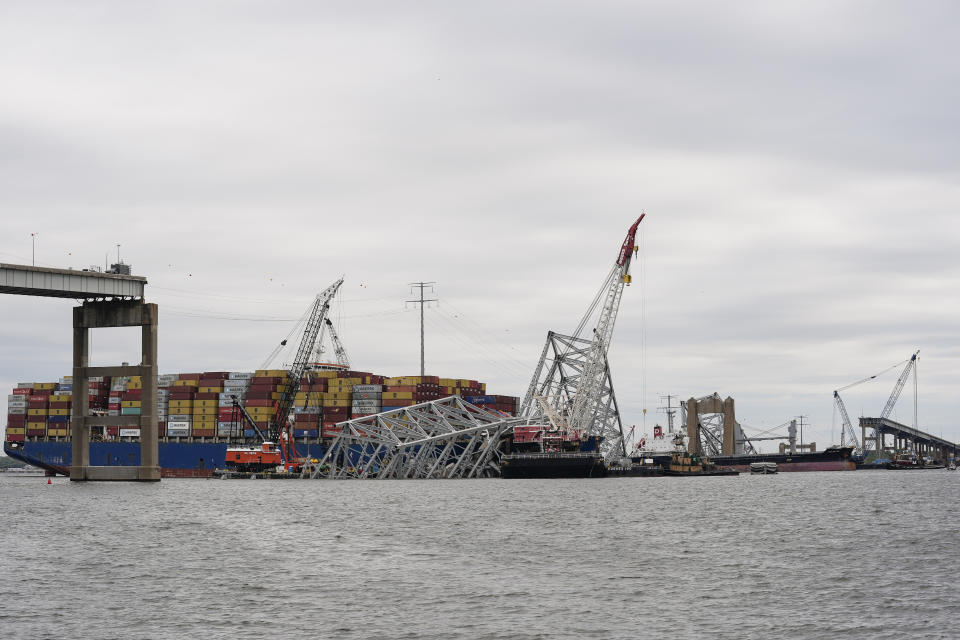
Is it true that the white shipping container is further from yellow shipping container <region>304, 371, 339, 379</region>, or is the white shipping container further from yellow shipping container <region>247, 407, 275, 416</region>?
yellow shipping container <region>304, 371, 339, 379</region>

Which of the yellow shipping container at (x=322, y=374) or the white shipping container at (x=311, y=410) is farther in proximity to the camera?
the yellow shipping container at (x=322, y=374)

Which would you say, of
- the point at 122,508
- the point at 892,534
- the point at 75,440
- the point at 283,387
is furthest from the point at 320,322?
the point at 892,534

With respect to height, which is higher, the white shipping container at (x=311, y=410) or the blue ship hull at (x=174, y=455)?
the white shipping container at (x=311, y=410)

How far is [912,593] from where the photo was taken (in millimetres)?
38094

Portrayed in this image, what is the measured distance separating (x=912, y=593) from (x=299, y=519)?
43141mm

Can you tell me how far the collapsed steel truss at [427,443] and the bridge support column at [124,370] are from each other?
34.0m

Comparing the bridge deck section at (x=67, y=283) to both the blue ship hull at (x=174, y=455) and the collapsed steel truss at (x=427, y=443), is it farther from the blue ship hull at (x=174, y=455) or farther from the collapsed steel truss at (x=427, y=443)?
the blue ship hull at (x=174, y=455)

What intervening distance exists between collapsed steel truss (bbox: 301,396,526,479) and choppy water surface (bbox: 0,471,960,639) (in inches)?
2501

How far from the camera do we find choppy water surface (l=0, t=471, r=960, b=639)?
32.5 m

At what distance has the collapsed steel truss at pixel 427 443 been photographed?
14425 cm

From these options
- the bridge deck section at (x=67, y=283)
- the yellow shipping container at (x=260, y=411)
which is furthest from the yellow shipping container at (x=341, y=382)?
the bridge deck section at (x=67, y=283)

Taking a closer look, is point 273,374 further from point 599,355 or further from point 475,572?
point 475,572

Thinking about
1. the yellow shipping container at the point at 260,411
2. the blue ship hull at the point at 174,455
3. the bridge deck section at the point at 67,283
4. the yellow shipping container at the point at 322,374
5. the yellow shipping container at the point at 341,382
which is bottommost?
the blue ship hull at the point at 174,455

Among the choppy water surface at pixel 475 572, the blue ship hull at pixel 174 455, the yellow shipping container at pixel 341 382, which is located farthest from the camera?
the yellow shipping container at pixel 341 382
